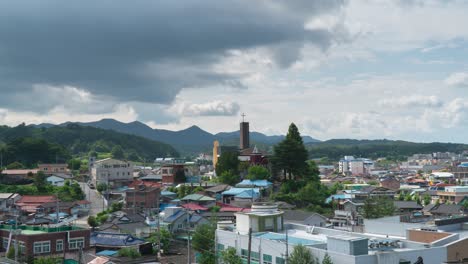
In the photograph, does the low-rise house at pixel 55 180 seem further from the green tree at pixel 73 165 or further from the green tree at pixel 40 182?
the green tree at pixel 73 165

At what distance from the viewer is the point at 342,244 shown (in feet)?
70.2

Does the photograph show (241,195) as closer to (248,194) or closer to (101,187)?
(248,194)

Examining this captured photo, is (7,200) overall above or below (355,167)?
below

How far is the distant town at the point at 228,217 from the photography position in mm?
24062

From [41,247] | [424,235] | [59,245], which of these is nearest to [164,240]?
[59,245]

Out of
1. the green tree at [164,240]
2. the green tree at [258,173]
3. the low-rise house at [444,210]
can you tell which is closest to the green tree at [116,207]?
the green tree at [258,173]

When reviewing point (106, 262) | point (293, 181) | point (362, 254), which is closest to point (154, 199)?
point (293, 181)

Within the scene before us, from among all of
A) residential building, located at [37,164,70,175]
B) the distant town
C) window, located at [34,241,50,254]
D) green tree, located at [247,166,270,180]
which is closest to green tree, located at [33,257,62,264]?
the distant town

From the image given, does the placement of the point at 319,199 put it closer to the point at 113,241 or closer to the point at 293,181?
the point at 293,181

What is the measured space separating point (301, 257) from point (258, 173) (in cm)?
4124

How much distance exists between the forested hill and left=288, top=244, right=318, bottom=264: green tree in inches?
2947

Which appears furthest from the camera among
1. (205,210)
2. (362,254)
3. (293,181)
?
(293,181)

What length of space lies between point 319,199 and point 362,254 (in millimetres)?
35789

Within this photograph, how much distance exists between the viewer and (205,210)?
5112cm
